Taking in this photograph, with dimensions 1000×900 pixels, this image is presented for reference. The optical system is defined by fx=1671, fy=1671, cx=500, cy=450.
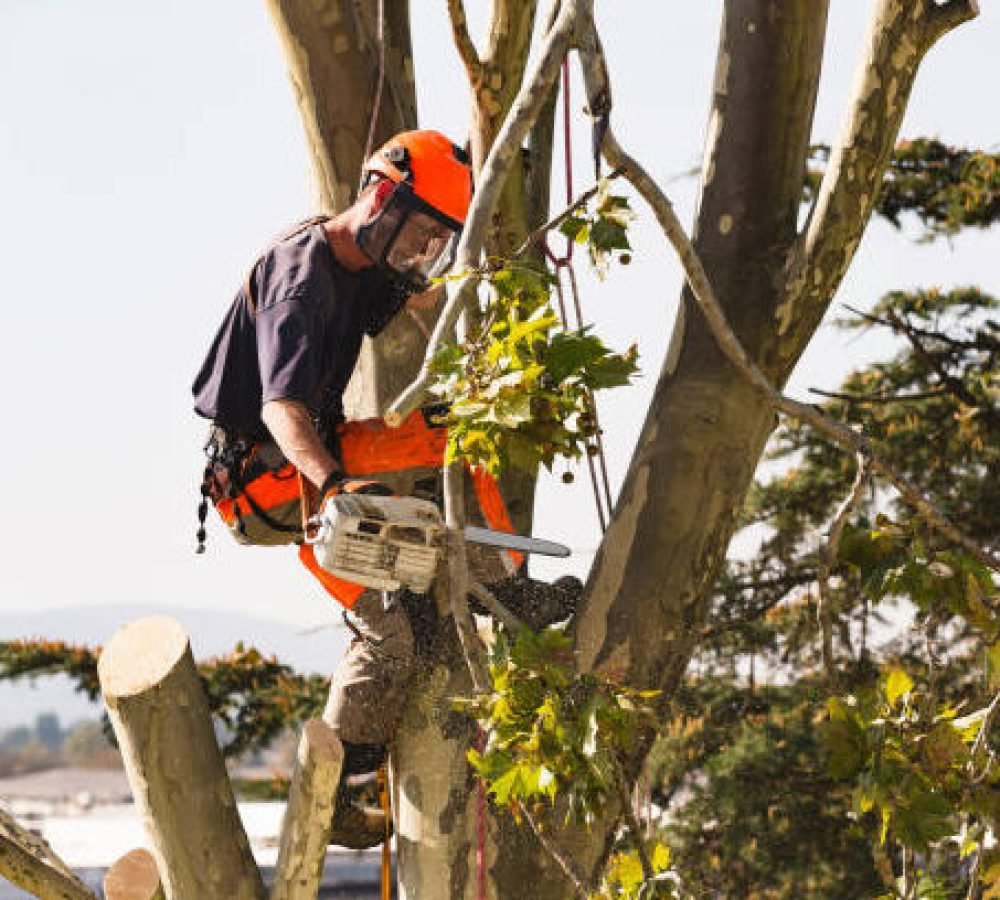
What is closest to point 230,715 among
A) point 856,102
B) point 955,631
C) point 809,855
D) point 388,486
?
point 809,855

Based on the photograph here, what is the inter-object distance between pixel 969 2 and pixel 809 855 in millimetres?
6486

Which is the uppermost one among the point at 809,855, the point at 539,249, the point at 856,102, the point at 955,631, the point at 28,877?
the point at 856,102

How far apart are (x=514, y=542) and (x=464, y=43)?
1.26 m

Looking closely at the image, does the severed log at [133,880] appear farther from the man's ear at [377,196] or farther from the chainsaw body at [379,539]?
the man's ear at [377,196]

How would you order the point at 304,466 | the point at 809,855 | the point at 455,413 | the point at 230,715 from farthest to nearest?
the point at 809,855, the point at 230,715, the point at 304,466, the point at 455,413

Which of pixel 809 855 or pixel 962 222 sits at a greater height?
pixel 962 222

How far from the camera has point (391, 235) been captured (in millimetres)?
3662

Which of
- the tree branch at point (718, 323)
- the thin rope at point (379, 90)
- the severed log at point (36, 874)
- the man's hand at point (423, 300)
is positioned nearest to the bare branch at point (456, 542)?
the tree branch at point (718, 323)

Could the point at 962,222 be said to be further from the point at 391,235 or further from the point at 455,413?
the point at 455,413

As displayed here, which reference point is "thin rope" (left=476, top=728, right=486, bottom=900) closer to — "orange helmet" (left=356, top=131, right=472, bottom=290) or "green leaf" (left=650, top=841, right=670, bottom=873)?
"green leaf" (left=650, top=841, right=670, bottom=873)

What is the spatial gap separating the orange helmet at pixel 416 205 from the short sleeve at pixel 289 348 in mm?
268

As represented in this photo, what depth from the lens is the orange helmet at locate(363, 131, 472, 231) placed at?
3.66m

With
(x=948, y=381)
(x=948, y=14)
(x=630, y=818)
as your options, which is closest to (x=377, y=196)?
(x=948, y=14)

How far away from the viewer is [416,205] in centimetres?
365
